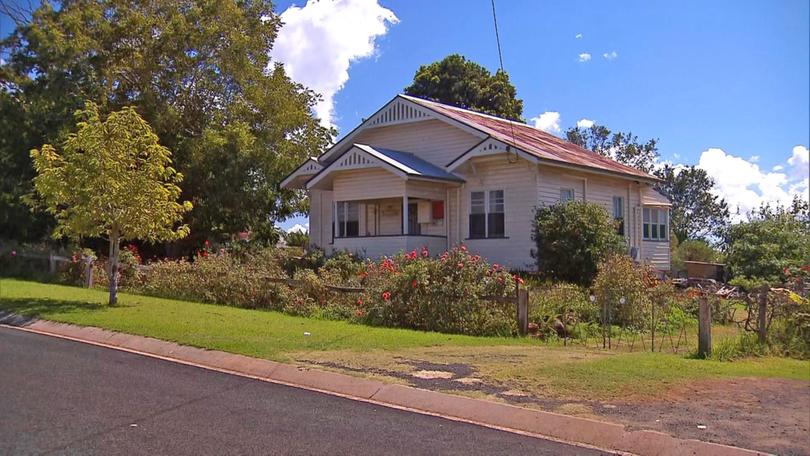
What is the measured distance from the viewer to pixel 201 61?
98.9 feet

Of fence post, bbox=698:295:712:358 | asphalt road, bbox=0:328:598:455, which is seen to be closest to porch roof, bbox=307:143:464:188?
fence post, bbox=698:295:712:358

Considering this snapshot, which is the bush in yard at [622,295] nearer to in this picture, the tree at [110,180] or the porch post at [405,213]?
the porch post at [405,213]

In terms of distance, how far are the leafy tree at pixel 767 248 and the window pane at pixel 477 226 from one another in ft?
25.7

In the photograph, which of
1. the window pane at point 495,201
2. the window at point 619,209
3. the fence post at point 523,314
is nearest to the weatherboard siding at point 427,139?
the window pane at point 495,201

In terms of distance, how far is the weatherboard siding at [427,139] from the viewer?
25.0m

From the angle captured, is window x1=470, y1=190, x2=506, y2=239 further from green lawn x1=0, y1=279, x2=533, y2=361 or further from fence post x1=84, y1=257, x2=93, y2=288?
fence post x1=84, y1=257, x2=93, y2=288

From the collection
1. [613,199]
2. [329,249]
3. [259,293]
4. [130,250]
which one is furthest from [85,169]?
[613,199]

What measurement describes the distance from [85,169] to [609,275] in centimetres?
1185

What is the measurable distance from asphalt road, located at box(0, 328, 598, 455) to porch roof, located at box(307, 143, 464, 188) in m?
13.7

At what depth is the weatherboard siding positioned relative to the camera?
982 inches

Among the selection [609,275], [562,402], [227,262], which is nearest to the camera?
[562,402]

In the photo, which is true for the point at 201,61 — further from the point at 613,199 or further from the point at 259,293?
the point at 613,199

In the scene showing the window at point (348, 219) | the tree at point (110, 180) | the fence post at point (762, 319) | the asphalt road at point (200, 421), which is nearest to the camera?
the asphalt road at point (200, 421)

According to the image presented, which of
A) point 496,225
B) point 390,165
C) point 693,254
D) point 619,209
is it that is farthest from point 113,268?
point 693,254
